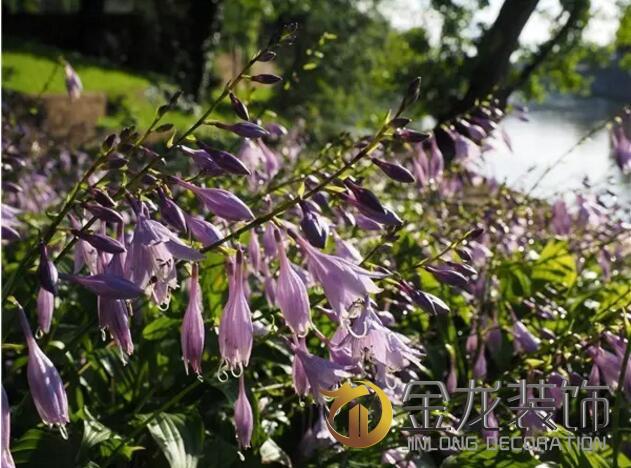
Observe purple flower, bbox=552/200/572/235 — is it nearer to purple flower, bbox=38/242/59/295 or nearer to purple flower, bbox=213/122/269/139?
purple flower, bbox=213/122/269/139

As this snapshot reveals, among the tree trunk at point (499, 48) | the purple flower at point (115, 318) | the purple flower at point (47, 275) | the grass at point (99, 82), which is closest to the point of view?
the purple flower at point (47, 275)

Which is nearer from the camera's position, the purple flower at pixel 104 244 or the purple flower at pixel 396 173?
the purple flower at pixel 104 244

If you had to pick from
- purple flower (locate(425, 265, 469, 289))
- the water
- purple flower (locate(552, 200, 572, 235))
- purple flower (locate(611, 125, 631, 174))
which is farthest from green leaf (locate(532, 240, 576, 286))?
purple flower (locate(425, 265, 469, 289))

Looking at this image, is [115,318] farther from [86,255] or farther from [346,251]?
[346,251]

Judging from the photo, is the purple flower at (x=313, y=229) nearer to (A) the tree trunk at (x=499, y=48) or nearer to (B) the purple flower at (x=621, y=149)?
(B) the purple flower at (x=621, y=149)

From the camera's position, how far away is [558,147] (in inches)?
764

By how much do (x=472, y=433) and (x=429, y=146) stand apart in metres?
0.92

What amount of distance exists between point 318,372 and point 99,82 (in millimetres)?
18467

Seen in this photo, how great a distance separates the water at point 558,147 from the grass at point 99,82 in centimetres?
607

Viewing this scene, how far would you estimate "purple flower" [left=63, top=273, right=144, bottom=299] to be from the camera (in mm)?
1290

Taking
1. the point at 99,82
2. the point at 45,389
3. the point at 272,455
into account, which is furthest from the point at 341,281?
the point at 99,82

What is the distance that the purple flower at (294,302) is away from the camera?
4.66ft

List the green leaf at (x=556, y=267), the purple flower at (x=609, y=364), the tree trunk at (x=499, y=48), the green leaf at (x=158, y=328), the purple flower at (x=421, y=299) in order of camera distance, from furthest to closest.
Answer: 1. the tree trunk at (x=499, y=48)
2. the green leaf at (x=556, y=267)
3. the green leaf at (x=158, y=328)
4. the purple flower at (x=609, y=364)
5. the purple flower at (x=421, y=299)

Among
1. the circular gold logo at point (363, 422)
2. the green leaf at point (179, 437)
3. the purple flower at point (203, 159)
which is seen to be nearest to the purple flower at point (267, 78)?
the purple flower at point (203, 159)
